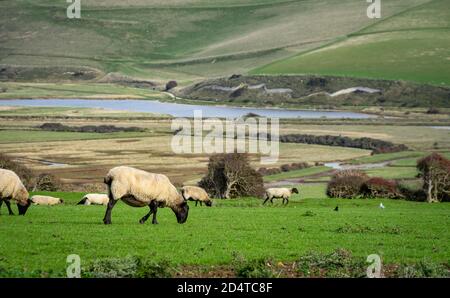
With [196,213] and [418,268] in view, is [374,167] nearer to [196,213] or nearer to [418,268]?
[196,213]

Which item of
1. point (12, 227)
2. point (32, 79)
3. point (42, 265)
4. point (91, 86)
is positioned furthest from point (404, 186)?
point (32, 79)

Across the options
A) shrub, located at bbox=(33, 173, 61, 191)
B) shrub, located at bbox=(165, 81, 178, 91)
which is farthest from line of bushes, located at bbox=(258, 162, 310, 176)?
shrub, located at bbox=(165, 81, 178, 91)

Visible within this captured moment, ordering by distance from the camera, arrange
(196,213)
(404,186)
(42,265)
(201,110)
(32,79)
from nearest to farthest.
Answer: (42,265) < (196,213) < (404,186) < (201,110) < (32,79)

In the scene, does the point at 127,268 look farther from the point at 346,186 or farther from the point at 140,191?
the point at 346,186

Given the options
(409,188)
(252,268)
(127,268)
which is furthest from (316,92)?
(127,268)

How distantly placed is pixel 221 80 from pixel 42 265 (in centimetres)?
15997

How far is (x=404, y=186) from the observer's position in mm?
47250

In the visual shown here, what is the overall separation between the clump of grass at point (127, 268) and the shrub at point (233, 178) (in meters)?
30.3

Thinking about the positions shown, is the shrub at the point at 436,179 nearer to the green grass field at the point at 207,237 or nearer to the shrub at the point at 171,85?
the green grass field at the point at 207,237

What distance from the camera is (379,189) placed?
45750 mm

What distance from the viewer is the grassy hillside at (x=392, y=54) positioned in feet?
525

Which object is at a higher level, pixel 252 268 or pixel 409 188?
pixel 252 268

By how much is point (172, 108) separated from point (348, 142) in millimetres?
59543

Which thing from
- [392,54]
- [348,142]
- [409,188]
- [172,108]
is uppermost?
[392,54]
